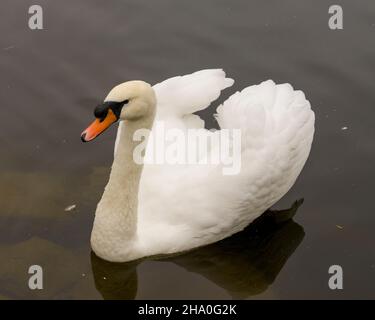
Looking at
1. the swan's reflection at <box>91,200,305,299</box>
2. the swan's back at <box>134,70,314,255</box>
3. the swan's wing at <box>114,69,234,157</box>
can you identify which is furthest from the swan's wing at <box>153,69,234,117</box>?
the swan's reflection at <box>91,200,305,299</box>

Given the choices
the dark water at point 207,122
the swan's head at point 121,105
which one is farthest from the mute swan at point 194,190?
the dark water at point 207,122

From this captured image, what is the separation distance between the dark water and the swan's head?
4.77 feet

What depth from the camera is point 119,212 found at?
6.54 meters

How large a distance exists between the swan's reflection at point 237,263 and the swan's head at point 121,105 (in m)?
1.44

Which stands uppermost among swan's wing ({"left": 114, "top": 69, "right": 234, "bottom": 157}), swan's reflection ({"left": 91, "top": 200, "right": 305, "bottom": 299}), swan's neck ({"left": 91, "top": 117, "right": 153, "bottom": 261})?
swan's wing ({"left": 114, "top": 69, "right": 234, "bottom": 157})

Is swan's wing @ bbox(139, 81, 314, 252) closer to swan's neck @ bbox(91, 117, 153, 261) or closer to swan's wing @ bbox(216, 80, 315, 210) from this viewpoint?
swan's wing @ bbox(216, 80, 315, 210)

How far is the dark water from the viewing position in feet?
22.3

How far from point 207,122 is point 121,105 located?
9.24ft

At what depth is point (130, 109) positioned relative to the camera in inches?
235

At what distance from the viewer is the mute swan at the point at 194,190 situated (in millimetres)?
6535

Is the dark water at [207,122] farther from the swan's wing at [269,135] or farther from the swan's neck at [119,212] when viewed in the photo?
the swan's wing at [269,135]

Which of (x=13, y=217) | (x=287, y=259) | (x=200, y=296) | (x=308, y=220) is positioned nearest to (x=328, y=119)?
(x=308, y=220)

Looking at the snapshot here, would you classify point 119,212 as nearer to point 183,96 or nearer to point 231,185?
point 231,185

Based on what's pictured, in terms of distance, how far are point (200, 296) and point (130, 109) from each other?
1.86 meters
